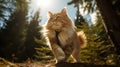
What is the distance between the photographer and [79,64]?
21.7ft

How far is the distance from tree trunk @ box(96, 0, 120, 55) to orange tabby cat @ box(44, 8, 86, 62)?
815 mm

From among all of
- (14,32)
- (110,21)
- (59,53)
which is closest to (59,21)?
(59,53)

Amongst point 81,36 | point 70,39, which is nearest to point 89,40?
point 81,36

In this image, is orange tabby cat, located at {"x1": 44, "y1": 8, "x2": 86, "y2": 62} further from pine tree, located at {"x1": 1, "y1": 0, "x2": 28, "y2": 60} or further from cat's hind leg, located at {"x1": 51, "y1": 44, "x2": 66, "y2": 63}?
pine tree, located at {"x1": 1, "y1": 0, "x2": 28, "y2": 60}

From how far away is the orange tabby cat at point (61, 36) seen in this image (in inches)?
268

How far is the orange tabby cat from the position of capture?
268 inches

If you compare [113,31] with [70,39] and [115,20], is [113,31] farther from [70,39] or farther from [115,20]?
[70,39]

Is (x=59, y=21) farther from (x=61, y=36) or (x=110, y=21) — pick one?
(x=110, y=21)

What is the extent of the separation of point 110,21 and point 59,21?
1.27 metres

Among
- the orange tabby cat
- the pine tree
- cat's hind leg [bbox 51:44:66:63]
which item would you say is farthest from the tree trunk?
the pine tree

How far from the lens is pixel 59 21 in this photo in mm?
7027

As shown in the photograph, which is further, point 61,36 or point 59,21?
point 59,21

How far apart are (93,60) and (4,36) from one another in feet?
52.0

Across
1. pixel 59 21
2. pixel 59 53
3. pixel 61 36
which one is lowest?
pixel 59 53
